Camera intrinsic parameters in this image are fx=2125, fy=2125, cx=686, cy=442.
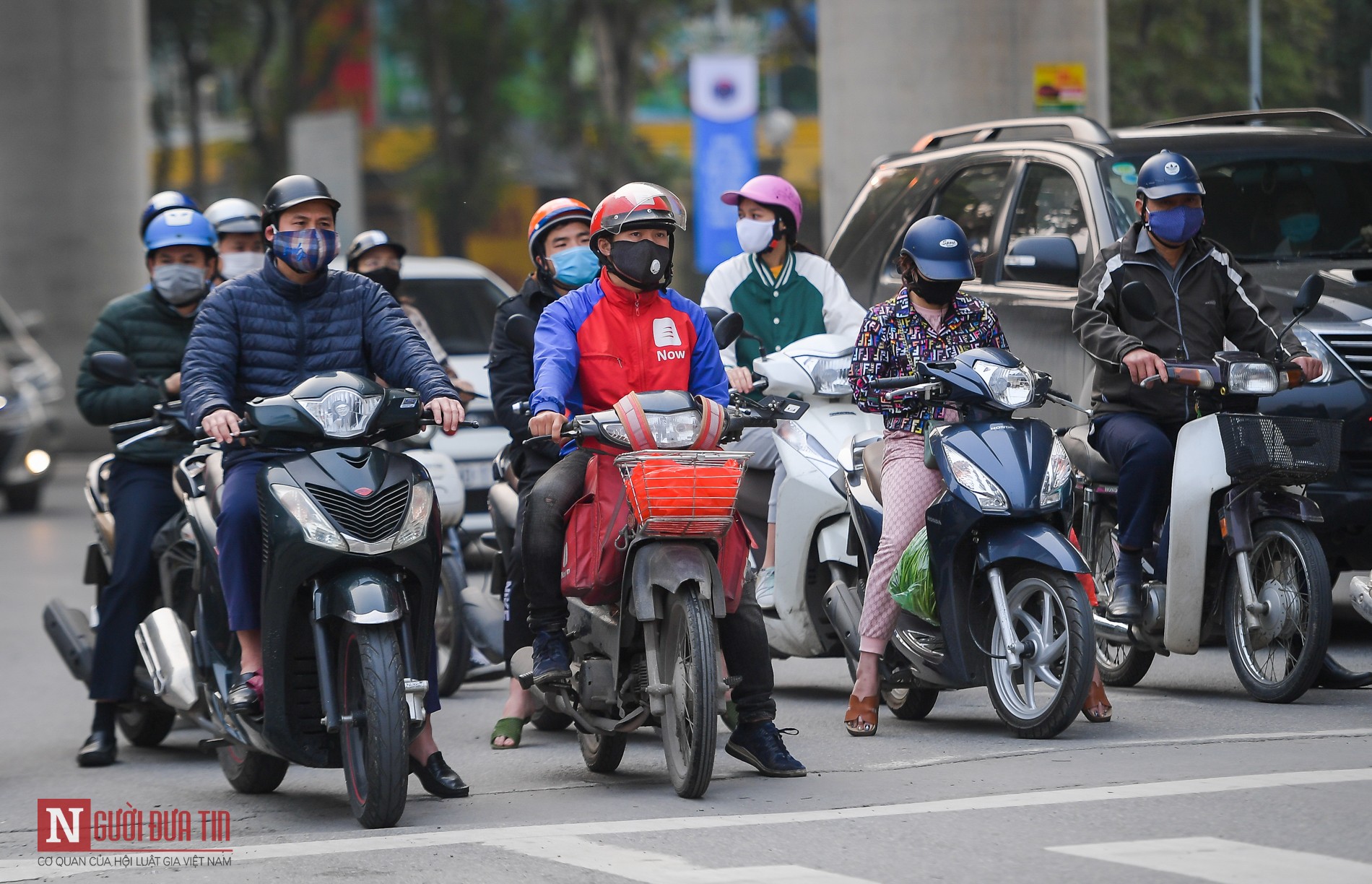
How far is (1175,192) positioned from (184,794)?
435cm

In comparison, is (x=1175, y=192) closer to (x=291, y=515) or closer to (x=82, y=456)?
(x=291, y=515)

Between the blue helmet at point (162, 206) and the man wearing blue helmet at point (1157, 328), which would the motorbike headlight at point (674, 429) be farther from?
the blue helmet at point (162, 206)

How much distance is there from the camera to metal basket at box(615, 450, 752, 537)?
6.40 metres

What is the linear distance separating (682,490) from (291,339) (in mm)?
1588

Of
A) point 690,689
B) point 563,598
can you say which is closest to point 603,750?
point 563,598

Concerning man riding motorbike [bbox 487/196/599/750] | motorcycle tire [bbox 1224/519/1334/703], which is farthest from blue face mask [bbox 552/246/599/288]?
motorcycle tire [bbox 1224/519/1334/703]

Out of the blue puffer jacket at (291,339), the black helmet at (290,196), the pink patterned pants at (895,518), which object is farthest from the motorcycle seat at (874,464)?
the black helmet at (290,196)

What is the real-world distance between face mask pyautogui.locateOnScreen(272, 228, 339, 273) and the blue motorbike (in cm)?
207

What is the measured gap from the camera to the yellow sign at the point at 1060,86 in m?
16.6

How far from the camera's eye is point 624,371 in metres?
7.07

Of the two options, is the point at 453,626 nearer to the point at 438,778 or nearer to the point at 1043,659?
the point at 438,778

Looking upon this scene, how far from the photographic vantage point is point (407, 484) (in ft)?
21.7

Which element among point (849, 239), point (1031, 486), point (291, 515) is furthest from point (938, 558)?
point (849, 239)

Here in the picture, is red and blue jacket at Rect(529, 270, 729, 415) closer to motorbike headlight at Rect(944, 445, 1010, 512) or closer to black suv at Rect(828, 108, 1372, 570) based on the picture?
motorbike headlight at Rect(944, 445, 1010, 512)
